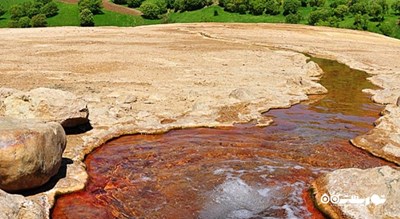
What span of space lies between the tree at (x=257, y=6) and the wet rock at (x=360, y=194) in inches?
4640

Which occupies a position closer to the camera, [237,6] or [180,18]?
[180,18]

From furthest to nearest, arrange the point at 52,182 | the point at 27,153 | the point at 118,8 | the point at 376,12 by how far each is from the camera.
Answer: the point at 118,8 < the point at 376,12 < the point at 52,182 < the point at 27,153

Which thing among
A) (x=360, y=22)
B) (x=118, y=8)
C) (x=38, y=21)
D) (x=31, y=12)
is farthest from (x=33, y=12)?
(x=360, y=22)

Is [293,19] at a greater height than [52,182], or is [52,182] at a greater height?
[52,182]

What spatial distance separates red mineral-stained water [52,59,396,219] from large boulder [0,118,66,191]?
40.0 inches

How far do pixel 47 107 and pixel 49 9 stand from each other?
368ft

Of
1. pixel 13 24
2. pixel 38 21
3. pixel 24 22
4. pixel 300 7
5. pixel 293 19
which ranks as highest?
pixel 300 7

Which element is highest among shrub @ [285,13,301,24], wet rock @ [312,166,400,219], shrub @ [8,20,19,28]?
wet rock @ [312,166,400,219]

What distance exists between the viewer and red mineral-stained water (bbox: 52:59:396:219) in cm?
1226

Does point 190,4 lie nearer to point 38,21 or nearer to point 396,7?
point 38,21

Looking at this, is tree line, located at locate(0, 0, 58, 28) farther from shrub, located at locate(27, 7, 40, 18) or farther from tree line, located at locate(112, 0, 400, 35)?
tree line, located at locate(112, 0, 400, 35)

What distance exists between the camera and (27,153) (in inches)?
463

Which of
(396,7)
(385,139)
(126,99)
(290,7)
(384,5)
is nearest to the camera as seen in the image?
(385,139)

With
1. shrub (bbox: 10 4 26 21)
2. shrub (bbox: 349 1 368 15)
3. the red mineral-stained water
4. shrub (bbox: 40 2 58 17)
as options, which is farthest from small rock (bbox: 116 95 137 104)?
shrub (bbox: 349 1 368 15)
